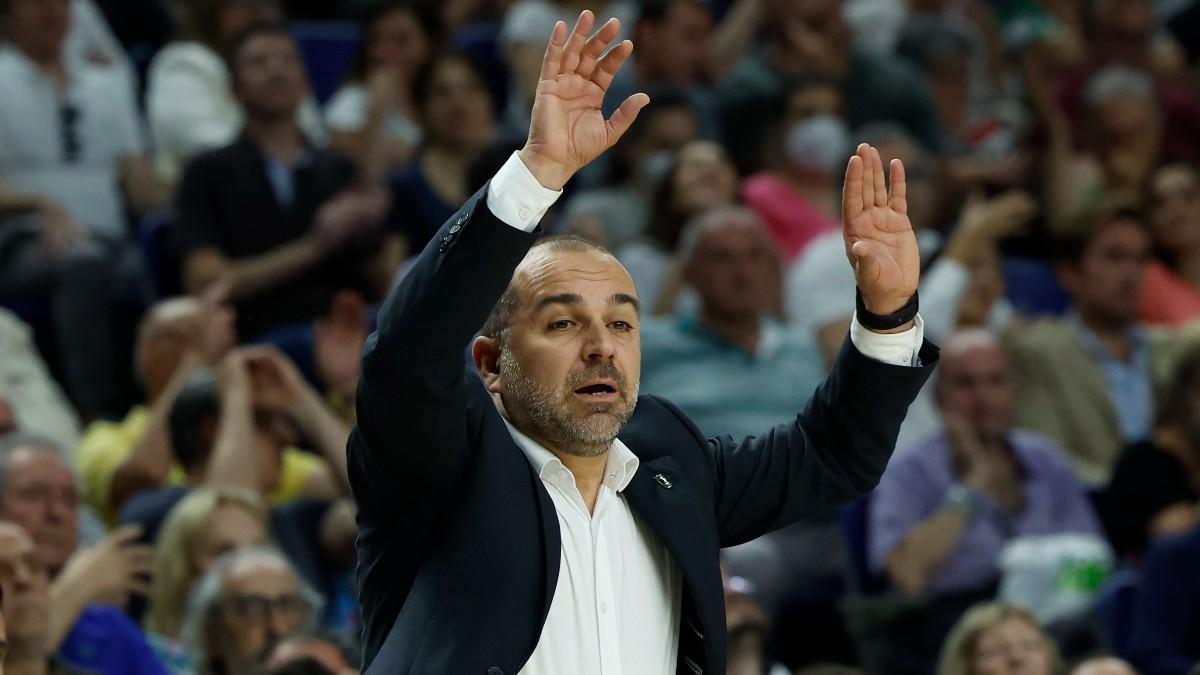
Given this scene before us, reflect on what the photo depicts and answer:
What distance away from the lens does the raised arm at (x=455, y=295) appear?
102 inches

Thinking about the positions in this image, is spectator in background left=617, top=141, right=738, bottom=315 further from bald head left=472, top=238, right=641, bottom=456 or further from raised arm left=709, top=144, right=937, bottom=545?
bald head left=472, top=238, right=641, bottom=456

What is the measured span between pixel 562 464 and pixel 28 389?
3619 millimetres

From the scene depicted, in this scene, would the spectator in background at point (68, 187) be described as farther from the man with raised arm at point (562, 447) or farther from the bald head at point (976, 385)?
the man with raised arm at point (562, 447)

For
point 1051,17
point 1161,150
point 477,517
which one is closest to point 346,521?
point 477,517

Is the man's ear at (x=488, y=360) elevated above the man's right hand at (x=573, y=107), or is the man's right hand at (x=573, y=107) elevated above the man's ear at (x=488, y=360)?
the man's right hand at (x=573, y=107)

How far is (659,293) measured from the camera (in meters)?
6.85

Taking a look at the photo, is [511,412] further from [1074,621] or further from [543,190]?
[1074,621]

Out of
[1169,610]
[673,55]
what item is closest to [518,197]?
[1169,610]

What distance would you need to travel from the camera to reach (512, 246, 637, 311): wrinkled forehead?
2811 mm

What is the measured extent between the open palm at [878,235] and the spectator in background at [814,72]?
5.01 m

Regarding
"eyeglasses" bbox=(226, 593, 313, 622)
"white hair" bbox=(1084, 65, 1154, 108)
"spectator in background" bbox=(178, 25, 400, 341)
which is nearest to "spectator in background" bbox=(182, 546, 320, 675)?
"eyeglasses" bbox=(226, 593, 313, 622)

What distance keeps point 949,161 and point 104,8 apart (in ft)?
10.6

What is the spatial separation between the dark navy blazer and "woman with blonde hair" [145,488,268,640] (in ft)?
7.88

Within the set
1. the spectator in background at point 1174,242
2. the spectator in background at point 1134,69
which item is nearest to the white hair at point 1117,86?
the spectator in background at point 1134,69
